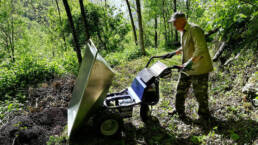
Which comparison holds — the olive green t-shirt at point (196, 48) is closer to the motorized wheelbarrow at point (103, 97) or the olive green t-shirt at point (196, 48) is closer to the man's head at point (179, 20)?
the man's head at point (179, 20)

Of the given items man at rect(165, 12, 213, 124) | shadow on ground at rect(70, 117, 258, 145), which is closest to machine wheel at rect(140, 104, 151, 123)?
shadow on ground at rect(70, 117, 258, 145)

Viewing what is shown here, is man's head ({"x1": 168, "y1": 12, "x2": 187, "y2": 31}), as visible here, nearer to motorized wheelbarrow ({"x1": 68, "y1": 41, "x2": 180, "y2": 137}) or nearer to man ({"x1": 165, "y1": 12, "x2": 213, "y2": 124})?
man ({"x1": 165, "y1": 12, "x2": 213, "y2": 124})

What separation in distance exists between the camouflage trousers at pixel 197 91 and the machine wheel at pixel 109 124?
140cm

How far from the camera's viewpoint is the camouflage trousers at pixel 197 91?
321cm

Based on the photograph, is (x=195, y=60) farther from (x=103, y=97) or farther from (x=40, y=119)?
(x=40, y=119)

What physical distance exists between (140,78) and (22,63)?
585 cm

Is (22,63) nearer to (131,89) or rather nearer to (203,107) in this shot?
(131,89)

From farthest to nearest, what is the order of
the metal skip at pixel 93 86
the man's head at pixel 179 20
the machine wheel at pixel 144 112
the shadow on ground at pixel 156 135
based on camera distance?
the machine wheel at pixel 144 112 → the man's head at pixel 179 20 → the shadow on ground at pixel 156 135 → the metal skip at pixel 93 86

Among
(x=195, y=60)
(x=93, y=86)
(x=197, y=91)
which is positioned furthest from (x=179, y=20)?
(x=93, y=86)

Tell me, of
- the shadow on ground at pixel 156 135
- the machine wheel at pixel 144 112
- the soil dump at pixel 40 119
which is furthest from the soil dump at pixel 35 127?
the machine wheel at pixel 144 112

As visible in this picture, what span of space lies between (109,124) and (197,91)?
5.95 feet

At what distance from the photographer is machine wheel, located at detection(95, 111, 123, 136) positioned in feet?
10.0

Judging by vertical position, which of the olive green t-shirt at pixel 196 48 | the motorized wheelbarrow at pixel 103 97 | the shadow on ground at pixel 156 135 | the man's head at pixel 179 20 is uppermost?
the man's head at pixel 179 20

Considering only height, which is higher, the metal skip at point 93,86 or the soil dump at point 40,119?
the metal skip at point 93,86
